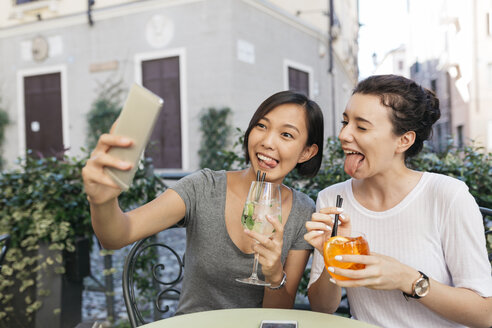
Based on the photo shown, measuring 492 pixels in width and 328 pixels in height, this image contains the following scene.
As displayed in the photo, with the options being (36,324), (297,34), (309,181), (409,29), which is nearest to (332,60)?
(297,34)

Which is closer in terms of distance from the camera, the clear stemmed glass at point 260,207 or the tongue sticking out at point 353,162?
the clear stemmed glass at point 260,207

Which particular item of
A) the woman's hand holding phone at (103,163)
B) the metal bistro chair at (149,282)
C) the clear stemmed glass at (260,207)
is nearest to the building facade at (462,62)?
the metal bistro chair at (149,282)

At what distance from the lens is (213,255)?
1679 millimetres

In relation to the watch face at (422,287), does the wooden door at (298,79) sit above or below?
above

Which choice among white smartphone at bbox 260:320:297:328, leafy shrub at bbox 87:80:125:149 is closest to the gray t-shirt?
white smartphone at bbox 260:320:297:328

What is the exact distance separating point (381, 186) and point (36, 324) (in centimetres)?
233

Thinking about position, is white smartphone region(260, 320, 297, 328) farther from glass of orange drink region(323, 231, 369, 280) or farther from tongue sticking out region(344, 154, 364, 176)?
tongue sticking out region(344, 154, 364, 176)

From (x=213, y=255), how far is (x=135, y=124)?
92cm

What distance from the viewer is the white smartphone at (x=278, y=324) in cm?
114

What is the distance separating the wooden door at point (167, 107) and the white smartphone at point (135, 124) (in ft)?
27.6

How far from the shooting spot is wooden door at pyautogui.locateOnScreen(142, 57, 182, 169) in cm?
925

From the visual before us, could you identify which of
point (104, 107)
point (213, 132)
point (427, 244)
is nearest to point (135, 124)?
point (427, 244)

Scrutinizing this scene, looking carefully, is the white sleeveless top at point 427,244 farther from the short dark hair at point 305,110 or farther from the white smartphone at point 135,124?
the white smartphone at point 135,124

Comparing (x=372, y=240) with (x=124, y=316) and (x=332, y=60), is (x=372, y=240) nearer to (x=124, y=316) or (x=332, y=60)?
(x=124, y=316)
